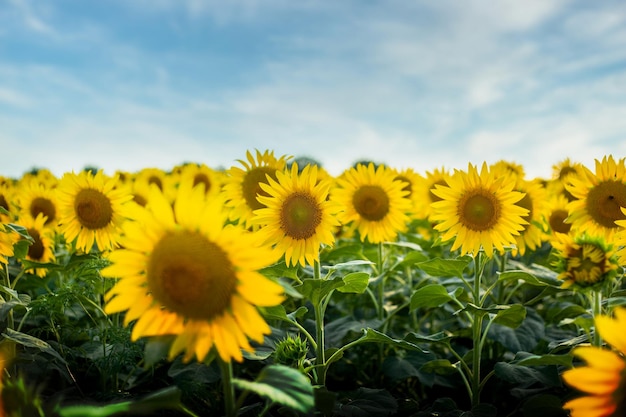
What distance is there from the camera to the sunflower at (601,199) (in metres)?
3.11

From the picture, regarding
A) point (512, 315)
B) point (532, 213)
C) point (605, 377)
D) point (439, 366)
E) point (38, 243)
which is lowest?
point (439, 366)

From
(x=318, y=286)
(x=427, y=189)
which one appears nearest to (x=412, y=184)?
(x=427, y=189)

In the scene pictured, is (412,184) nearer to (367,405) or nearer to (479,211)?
(479,211)

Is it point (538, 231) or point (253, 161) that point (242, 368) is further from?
point (538, 231)

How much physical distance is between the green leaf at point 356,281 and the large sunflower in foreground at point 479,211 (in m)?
0.75

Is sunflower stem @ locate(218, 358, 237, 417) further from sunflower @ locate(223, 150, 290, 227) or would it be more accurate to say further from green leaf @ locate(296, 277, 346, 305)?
sunflower @ locate(223, 150, 290, 227)

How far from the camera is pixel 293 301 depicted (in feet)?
13.2

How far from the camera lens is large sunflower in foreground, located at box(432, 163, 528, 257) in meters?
3.02

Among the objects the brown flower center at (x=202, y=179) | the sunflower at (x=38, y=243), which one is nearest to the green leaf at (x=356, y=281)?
the sunflower at (x=38, y=243)

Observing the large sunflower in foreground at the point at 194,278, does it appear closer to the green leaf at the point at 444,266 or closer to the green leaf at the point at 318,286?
the green leaf at the point at 318,286

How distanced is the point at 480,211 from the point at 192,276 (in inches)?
77.5

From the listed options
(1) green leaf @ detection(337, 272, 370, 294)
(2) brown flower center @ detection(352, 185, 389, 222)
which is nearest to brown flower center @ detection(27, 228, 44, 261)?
(2) brown flower center @ detection(352, 185, 389, 222)

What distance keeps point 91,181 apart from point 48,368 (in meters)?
1.39

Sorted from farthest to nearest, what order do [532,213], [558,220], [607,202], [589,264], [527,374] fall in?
[558,220]
[532,213]
[607,202]
[527,374]
[589,264]
